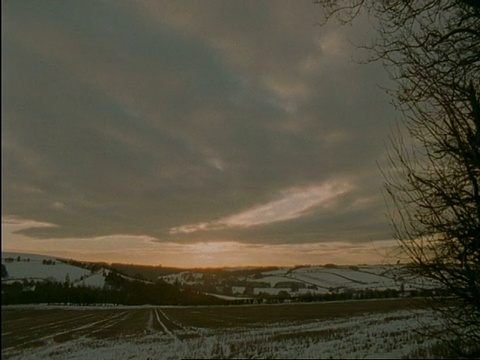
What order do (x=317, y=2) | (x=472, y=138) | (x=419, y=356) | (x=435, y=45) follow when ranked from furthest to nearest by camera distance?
1. (x=419, y=356)
2. (x=317, y=2)
3. (x=435, y=45)
4. (x=472, y=138)

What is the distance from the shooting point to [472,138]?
2768 mm

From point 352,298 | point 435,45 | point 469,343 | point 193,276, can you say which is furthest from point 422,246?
point 193,276

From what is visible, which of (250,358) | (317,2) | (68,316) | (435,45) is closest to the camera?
(435,45)

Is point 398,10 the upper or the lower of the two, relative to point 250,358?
upper

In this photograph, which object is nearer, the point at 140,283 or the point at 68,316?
the point at 68,316

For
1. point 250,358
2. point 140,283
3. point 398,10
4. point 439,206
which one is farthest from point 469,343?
point 140,283

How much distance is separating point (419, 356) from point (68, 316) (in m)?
16.9

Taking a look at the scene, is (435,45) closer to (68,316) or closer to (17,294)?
(17,294)

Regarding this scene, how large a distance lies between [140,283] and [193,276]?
29783 mm

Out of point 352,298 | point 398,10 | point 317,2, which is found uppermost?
point 317,2

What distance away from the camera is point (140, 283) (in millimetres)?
38031

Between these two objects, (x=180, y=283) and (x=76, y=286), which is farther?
(x=180, y=283)

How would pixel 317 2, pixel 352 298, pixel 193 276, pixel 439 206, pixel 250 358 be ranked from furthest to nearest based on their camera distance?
1. pixel 193 276
2. pixel 352 298
3. pixel 250 358
4. pixel 317 2
5. pixel 439 206

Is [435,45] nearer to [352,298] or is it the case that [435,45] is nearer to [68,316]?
[68,316]
